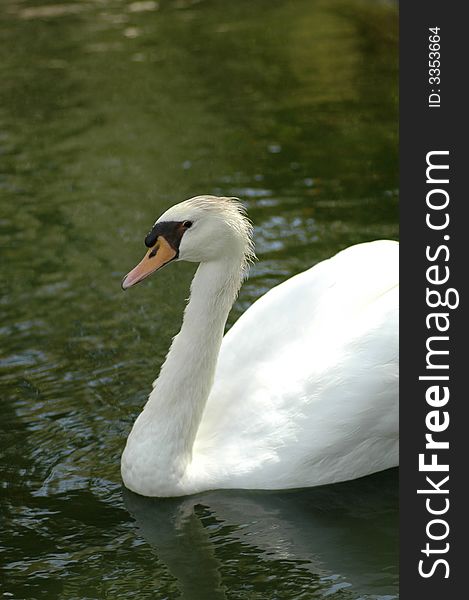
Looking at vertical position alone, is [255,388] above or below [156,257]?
below

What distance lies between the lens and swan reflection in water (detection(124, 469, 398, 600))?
5914 millimetres

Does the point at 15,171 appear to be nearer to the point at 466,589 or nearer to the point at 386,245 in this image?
the point at 386,245

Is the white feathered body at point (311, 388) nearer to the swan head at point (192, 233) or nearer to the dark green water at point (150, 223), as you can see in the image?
the dark green water at point (150, 223)

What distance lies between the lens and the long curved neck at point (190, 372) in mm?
6652

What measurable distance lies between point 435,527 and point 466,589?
0.93 ft

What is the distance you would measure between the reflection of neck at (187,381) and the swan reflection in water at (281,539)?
0.22 m

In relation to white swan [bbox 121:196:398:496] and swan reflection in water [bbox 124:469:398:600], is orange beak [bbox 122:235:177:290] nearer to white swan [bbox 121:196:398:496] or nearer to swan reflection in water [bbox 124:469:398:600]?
white swan [bbox 121:196:398:496]

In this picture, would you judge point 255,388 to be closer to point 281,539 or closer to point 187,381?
point 187,381

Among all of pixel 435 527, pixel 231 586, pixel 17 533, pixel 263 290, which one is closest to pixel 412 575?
pixel 435 527

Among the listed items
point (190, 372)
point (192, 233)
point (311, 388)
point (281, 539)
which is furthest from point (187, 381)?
point (281, 539)

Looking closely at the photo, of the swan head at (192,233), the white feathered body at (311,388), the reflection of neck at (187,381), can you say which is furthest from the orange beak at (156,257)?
the white feathered body at (311,388)

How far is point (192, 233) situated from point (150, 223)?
13.8 ft

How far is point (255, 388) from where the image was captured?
22.3 feet

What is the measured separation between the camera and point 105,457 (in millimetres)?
7125
